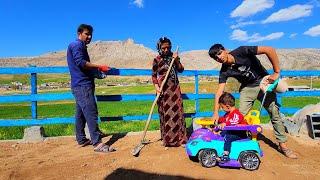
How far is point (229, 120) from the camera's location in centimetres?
575

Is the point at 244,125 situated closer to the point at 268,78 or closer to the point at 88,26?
the point at 268,78

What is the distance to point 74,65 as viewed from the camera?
23.2 feet

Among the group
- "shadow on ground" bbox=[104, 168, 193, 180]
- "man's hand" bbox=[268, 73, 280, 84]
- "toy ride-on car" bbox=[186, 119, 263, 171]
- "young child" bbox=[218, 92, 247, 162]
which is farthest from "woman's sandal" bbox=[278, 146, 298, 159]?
"shadow on ground" bbox=[104, 168, 193, 180]

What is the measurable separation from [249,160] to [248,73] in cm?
131

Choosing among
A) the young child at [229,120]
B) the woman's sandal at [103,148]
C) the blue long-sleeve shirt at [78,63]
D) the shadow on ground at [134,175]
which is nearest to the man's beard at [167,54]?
the blue long-sleeve shirt at [78,63]

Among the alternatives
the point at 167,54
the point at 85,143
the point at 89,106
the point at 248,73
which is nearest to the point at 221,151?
the point at 248,73

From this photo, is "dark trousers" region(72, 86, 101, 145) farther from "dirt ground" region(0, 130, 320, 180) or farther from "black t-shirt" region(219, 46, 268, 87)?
"black t-shirt" region(219, 46, 268, 87)

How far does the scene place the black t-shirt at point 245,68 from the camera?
20.0ft

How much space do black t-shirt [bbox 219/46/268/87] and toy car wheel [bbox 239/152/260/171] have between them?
1.13 metres

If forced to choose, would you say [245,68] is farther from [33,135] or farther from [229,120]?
[33,135]

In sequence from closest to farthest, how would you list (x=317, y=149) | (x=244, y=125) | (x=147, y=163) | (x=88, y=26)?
(x=244, y=125) < (x=147, y=163) < (x=88, y=26) < (x=317, y=149)

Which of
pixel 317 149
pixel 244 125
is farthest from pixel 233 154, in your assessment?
pixel 317 149

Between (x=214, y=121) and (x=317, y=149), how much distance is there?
2.71 metres

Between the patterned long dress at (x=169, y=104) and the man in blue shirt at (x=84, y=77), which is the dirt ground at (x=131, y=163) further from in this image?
the man in blue shirt at (x=84, y=77)
